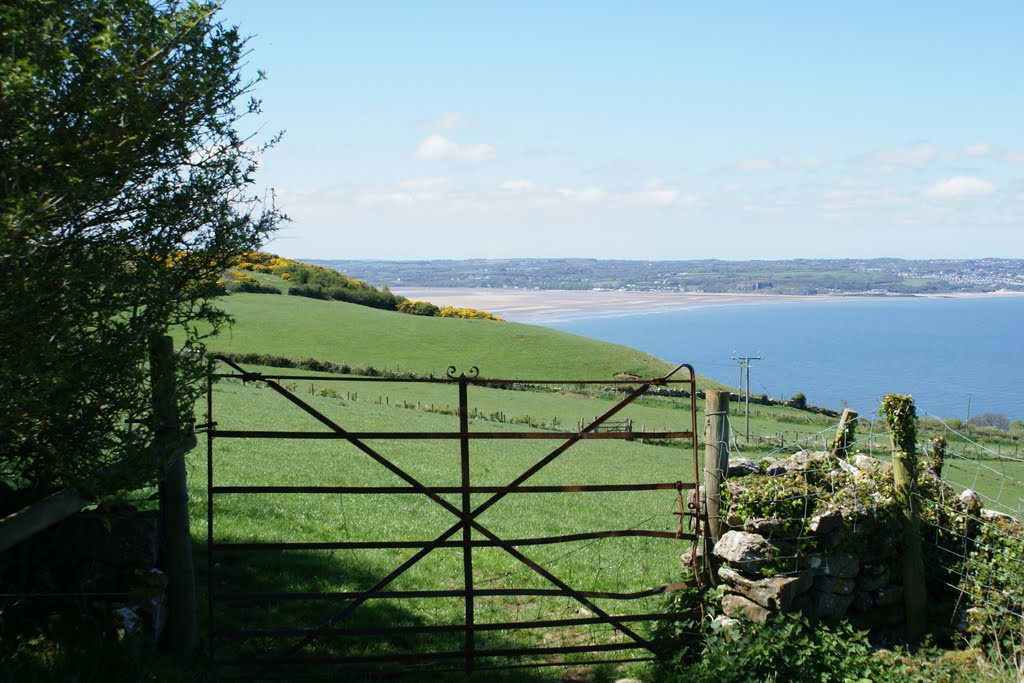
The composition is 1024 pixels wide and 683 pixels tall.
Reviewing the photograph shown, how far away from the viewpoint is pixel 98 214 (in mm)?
6016

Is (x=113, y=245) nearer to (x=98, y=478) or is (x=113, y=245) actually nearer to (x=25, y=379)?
(x=25, y=379)

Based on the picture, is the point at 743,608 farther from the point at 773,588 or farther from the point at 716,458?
the point at 716,458

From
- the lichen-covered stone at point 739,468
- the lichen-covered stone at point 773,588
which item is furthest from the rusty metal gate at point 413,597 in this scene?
the lichen-covered stone at point 773,588

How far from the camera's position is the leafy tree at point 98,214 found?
5.11m

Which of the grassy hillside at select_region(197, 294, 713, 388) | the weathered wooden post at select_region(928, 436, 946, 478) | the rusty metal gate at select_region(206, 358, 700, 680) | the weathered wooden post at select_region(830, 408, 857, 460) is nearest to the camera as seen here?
the rusty metal gate at select_region(206, 358, 700, 680)

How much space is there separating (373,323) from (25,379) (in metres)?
79.3

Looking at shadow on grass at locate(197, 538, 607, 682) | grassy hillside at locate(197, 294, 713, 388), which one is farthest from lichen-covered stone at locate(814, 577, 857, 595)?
grassy hillside at locate(197, 294, 713, 388)

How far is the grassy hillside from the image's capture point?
7019 centimetres

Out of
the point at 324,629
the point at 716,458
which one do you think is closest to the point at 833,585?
the point at 716,458

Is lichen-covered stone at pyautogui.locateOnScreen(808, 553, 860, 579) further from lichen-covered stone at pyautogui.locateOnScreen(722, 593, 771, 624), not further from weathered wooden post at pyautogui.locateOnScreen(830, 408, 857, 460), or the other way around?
weathered wooden post at pyautogui.locateOnScreen(830, 408, 857, 460)

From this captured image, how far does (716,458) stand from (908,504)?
1.80 metres

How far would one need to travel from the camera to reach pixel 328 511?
13.1m

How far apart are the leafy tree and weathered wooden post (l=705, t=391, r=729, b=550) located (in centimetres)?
437

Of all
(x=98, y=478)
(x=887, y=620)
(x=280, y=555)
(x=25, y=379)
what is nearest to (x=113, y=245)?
(x=25, y=379)
